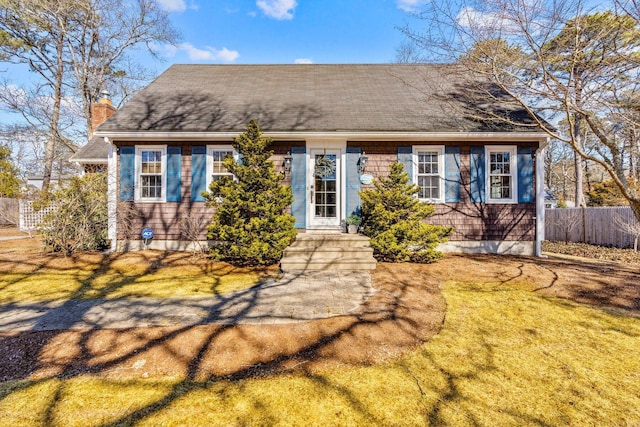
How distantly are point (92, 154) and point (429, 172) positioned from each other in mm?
12215

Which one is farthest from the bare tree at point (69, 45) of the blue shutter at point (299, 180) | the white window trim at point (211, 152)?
the blue shutter at point (299, 180)

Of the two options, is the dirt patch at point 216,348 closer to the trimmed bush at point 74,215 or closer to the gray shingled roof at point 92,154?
the trimmed bush at point 74,215

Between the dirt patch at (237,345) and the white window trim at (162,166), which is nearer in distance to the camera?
the dirt patch at (237,345)

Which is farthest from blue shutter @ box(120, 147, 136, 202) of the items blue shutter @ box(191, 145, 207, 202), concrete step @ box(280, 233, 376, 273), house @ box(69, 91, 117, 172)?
concrete step @ box(280, 233, 376, 273)

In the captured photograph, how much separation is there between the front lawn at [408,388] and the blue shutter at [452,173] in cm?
486

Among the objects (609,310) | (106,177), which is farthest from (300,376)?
(106,177)

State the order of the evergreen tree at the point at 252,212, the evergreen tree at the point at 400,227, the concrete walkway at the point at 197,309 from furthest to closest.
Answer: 1. the evergreen tree at the point at 400,227
2. the evergreen tree at the point at 252,212
3. the concrete walkway at the point at 197,309

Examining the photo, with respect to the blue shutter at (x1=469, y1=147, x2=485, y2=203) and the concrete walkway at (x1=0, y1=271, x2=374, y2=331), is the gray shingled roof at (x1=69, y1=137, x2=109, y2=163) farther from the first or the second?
the blue shutter at (x1=469, y1=147, x2=485, y2=203)

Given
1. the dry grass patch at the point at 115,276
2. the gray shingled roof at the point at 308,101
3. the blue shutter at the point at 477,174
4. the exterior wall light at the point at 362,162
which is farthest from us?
the blue shutter at the point at 477,174

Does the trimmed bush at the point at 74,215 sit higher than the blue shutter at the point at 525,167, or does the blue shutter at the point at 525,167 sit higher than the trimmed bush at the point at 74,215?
the blue shutter at the point at 525,167

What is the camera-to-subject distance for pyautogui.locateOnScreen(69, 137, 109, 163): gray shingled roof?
11.3m

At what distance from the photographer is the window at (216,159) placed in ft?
27.4

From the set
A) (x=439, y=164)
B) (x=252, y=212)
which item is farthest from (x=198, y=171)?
(x=439, y=164)

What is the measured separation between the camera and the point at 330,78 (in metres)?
11.1
